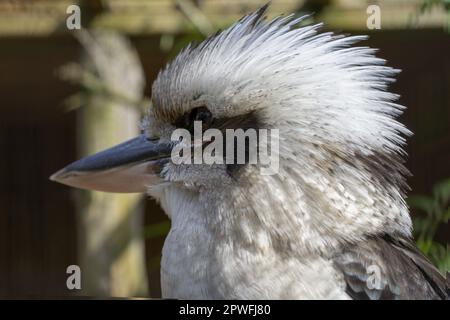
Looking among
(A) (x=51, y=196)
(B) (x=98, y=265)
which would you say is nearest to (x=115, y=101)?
(B) (x=98, y=265)

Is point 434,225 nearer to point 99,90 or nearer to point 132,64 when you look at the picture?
point 99,90

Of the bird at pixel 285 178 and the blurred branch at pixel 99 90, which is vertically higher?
the blurred branch at pixel 99 90

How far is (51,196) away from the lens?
18.1 feet

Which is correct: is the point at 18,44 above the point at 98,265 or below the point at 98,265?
above

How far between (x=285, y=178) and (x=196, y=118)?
30 cm

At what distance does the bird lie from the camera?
1.78 meters

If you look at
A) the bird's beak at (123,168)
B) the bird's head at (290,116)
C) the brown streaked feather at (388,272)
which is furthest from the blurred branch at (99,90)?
the brown streaked feather at (388,272)

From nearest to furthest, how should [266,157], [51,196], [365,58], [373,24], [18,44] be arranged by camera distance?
[266,157] < [365,58] < [373,24] < [18,44] < [51,196]

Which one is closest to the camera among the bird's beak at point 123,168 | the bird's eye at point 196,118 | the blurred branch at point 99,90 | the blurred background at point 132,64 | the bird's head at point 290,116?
the bird's head at point 290,116

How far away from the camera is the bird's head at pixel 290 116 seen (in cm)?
188

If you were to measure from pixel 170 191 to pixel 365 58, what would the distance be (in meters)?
0.58

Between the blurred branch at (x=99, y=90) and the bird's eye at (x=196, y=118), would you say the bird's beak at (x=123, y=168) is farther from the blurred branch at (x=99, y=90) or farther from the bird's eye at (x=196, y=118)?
the blurred branch at (x=99, y=90)

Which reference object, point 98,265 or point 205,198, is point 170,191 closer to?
point 205,198

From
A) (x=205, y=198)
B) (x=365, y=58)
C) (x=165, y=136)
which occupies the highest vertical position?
(x=365, y=58)
